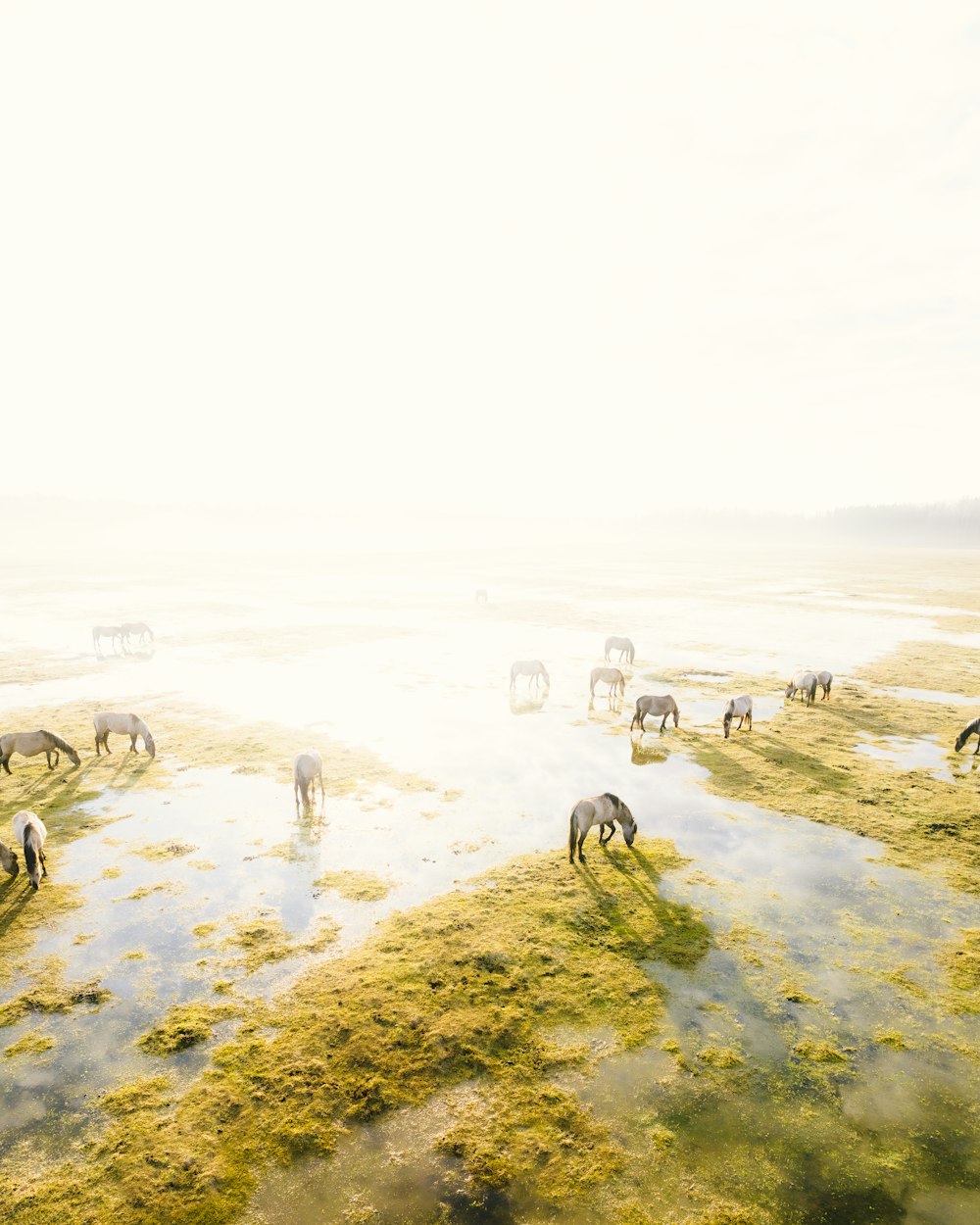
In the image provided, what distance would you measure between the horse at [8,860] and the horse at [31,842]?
19 centimetres

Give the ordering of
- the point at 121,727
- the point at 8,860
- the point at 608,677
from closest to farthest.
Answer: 1. the point at 8,860
2. the point at 121,727
3. the point at 608,677

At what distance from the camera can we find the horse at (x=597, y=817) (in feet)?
42.7

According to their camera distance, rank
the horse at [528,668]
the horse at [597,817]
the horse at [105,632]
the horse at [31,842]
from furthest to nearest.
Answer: the horse at [105,632], the horse at [528,668], the horse at [597,817], the horse at [31,842]

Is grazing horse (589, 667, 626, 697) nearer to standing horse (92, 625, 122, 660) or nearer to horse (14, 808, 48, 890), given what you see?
horse (14, 808, 48, 890)

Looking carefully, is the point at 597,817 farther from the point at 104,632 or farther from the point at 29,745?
the point at 104,632

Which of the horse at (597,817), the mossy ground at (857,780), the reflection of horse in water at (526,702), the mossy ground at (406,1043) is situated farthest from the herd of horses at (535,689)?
the mossy ground at (406,1043)

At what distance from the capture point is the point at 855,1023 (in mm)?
8820

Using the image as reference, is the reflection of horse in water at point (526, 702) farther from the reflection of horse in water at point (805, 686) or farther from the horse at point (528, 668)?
the reflection of horse in water at point (805, 686)

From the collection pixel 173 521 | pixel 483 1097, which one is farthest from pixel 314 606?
pixel 173 521

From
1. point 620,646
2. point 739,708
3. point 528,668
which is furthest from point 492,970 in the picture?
point 620,646

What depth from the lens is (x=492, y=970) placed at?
9828 millimetres

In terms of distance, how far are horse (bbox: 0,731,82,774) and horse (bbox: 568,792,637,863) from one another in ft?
45.5

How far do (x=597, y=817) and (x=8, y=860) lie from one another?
11.8 m

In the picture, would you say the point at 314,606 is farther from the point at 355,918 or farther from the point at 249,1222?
the point at 249,1222
